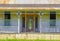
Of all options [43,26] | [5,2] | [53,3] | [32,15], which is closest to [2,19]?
[5,2]

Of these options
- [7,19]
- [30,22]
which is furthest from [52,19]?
[7,19]

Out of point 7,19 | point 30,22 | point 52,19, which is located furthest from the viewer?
point 30,22

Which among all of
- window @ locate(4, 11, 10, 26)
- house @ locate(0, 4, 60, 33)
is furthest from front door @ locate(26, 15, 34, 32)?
window @ locate(4, 11, 10, 26)

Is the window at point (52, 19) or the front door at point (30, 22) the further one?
the front door at point (30, 22)

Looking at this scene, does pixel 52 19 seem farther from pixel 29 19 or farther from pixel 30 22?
pixel 29 19

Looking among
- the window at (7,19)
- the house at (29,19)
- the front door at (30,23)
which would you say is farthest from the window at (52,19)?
the window at (7,19)

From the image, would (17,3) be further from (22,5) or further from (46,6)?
(46,6)

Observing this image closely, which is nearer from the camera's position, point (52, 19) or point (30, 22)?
point (52, 19)

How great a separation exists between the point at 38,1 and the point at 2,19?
5.51 m

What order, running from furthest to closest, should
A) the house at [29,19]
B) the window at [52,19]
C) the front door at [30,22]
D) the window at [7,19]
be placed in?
1. the front door at [30,22]
2. the window at [7,19]
3. the window at [52,19]
4. the house at [29,19]

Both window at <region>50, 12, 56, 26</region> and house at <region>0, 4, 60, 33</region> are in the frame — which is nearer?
house at <region>0, 4, 60, 33</region>

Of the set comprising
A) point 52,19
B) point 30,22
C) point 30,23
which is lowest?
point 30,23

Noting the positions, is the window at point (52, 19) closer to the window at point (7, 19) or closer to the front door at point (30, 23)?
the front door at point (30, 23)

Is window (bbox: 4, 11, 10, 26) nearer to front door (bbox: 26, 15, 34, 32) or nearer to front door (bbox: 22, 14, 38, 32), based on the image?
front door (bbox: 22, 14, 38, 32)
